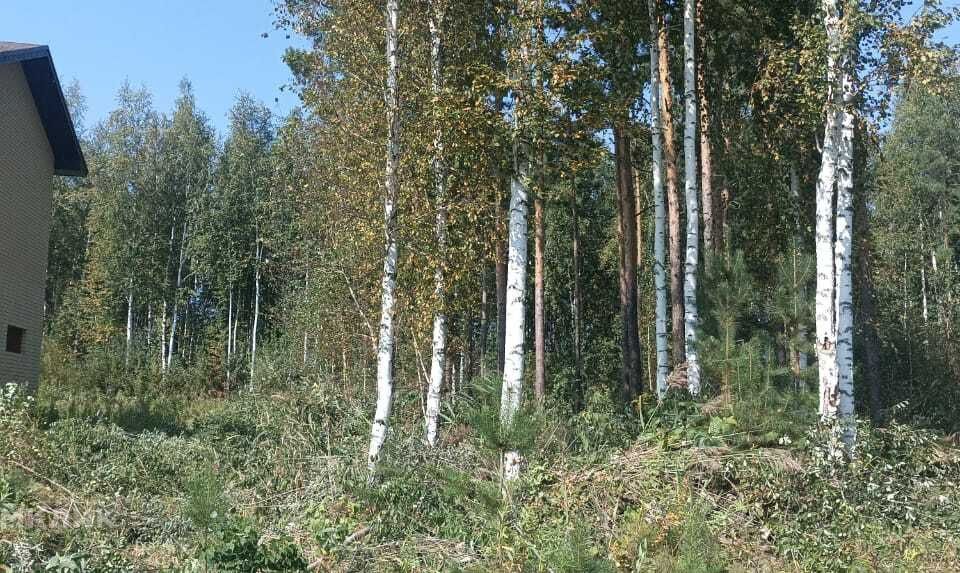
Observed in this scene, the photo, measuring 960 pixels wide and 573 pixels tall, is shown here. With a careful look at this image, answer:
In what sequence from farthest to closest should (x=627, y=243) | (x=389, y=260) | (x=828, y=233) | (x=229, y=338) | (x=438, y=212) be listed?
(x=229, y=338) → (x=627, y=243) → (x=438, y=212) → (x=389, y=260) → (x=828, y=233)

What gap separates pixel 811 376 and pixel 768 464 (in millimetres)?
3202

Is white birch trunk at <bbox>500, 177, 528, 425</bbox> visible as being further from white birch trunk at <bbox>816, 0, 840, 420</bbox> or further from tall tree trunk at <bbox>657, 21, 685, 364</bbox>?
tall tree trunk at <bbox>657, 21, 685, 364</bbox>

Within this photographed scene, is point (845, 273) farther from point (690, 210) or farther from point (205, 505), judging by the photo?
point (205, 505)

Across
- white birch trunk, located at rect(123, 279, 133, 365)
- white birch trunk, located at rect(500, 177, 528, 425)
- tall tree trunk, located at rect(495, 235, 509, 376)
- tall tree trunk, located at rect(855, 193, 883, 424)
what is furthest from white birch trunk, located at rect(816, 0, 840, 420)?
white birch trunk, located at rect(123, 279, 133, 365)

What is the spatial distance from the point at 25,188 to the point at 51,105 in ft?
7.07

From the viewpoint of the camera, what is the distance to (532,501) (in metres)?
8.84

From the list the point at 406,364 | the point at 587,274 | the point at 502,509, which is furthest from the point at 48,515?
the point at 587,274

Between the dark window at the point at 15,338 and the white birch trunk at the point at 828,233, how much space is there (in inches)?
632

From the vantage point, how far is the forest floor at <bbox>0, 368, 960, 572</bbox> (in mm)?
7648

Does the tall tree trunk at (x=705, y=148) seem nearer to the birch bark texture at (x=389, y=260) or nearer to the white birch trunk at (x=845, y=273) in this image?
the white birch trunk at (x=845, y=273)

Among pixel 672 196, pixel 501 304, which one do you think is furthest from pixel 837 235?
pixel 501 304

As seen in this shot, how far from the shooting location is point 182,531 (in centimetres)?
926

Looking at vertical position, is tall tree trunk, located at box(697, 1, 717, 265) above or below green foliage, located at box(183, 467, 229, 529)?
above

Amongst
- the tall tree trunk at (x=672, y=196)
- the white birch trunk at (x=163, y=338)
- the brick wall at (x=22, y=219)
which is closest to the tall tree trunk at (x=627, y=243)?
the tall tree trunk at (x=672, y=196)
